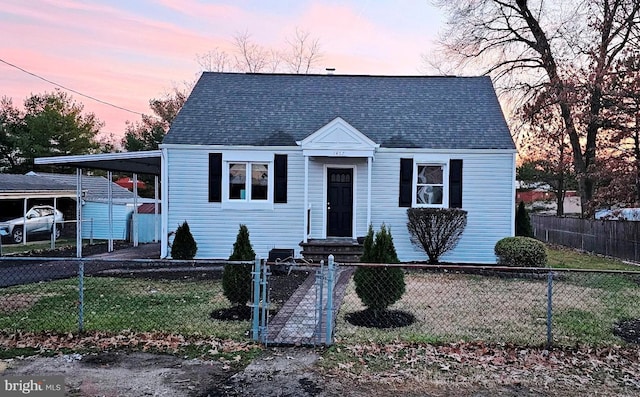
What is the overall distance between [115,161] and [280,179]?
186 inches

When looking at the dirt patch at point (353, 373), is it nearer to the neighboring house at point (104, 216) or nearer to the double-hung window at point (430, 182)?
the double-hung window at point (430, 182)

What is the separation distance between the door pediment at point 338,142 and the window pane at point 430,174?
61.6 inches

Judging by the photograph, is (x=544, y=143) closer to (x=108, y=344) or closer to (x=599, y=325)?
(x=599, y=325)

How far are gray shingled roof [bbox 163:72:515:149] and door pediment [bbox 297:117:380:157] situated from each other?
0.73 m

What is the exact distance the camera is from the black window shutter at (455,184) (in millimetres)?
13516

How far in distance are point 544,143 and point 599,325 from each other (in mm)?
21719

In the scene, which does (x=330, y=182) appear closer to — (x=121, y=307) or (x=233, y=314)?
(x=233, y=314)

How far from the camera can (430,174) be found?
544 inches

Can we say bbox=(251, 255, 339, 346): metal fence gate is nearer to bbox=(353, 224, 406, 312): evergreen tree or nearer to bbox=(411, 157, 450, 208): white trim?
bbox=(353, 224, 406, 312): evergreen tree

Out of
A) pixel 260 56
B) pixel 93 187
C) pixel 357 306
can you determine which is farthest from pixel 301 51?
pixel 357 306

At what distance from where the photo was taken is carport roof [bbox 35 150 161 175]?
41.3 feet

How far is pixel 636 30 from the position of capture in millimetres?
19031

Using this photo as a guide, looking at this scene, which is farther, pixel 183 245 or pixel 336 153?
pixel 336 153

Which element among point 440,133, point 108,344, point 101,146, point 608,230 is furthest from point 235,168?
point 101,146
